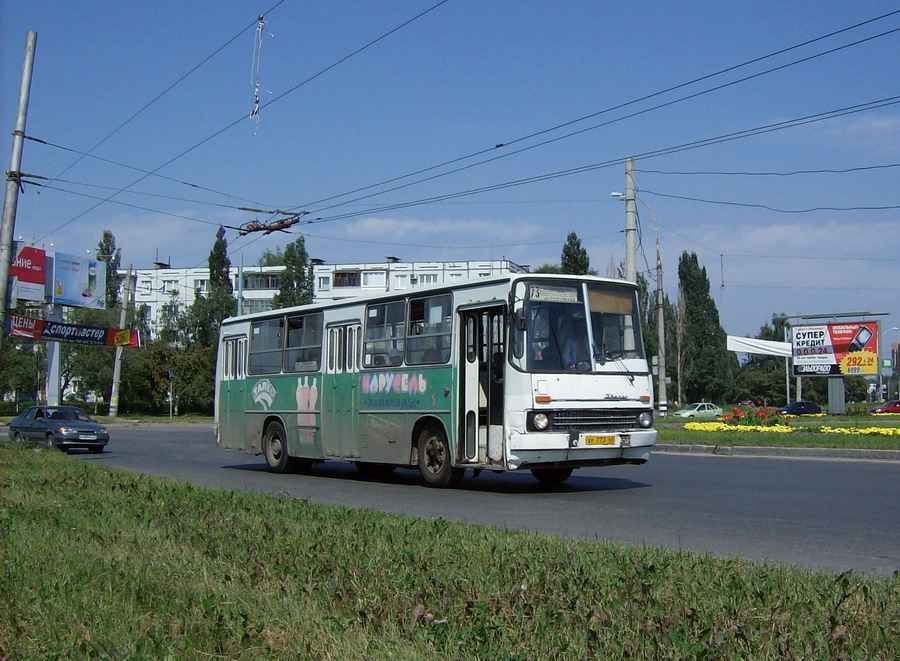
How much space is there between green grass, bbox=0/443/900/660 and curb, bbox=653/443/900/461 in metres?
14.9

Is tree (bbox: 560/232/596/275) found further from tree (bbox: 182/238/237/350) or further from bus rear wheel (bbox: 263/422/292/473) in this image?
bus rear wheel (bbox: 263/422/292/473)

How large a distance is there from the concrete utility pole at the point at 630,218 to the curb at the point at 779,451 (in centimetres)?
721

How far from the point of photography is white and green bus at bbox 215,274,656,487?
1333cm

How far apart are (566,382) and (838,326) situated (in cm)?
4371

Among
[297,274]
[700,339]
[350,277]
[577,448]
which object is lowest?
[577,448]

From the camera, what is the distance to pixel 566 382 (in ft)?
43.9

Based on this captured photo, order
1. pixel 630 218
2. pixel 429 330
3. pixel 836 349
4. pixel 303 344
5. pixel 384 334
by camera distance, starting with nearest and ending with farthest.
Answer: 1. pixel 429 330
2. pixel 384 334
3. pixel 303 344
4. pixel 630 218
5. pixel 836 349

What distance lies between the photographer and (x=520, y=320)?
1321 centimetres

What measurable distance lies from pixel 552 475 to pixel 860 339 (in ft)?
136

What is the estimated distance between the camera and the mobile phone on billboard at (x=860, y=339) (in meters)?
51.4

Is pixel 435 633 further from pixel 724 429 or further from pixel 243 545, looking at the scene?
pixel 724 429

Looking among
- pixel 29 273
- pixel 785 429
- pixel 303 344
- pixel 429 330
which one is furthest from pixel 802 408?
pixel 429 330

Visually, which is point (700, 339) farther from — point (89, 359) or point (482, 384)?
point (482, 384)

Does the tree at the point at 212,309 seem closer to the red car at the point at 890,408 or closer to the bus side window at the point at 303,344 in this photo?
the red car at the point at 890,408
